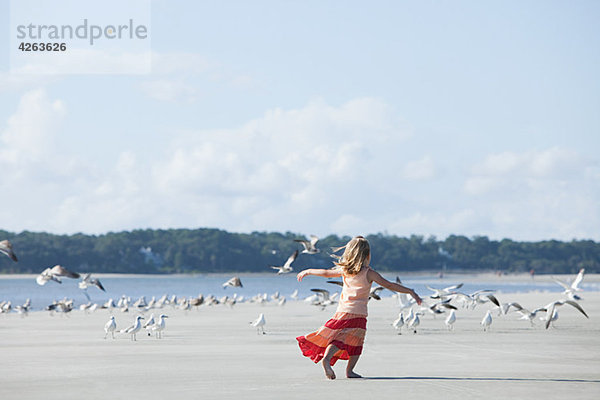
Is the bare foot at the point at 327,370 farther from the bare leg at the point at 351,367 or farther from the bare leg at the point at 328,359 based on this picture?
the bare leg at the point at 351,367

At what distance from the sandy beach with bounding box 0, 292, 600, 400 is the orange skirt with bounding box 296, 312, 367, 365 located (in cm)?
38

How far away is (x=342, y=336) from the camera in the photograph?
11.5m

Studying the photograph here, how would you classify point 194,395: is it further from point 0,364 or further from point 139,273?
point 139,273

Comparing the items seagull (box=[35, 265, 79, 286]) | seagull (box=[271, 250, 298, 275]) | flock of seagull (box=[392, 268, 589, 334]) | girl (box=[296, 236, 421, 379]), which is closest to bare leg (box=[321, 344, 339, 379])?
girl (box=[296, 236, 421, 379])

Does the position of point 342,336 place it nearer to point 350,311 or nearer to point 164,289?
point 350,311

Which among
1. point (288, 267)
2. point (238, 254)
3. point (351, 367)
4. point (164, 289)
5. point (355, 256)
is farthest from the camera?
point (238, 254)

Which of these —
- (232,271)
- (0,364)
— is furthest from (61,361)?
(232,271)

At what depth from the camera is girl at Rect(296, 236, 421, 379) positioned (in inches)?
452

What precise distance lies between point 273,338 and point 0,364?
24.2 ft

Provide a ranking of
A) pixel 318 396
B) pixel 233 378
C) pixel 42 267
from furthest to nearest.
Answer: pixel 42 267
pixel 233 378
pixel 318 396

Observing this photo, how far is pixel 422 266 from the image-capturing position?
591 ft

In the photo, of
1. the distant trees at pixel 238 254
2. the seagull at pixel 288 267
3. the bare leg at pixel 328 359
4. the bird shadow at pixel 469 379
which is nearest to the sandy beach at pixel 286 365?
the bird shadow at pixel 469 379

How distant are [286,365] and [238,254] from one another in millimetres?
147312

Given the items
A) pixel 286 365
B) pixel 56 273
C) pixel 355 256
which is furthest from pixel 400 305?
pixel 355 256
